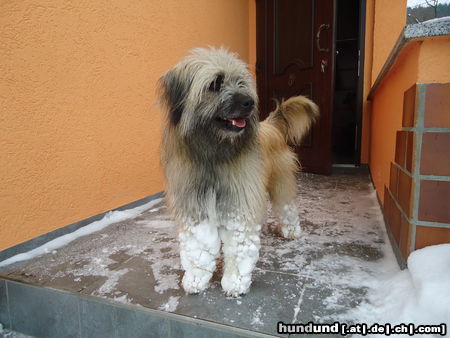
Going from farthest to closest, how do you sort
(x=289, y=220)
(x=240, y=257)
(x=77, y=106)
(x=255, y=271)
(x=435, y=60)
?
(x=77, y=106) → (x=289, y=220) → (x=255, y=271) → (x=240, y=257) → (x=435, y=60)

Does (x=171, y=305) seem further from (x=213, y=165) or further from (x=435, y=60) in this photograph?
(x=435, y=60)

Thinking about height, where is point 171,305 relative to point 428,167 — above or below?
below

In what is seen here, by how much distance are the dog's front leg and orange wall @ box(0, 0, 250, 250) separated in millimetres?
1269

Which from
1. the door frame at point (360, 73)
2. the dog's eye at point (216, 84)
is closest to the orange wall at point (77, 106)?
the dog's eye at point (216, 84)

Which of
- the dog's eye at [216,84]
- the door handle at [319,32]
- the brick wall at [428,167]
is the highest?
the door handle at [319,32]

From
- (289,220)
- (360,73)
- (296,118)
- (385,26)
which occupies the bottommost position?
(289,220)

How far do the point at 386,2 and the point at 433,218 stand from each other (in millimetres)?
3677

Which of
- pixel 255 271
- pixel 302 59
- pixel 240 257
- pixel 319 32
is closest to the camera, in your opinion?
pixel 240 257

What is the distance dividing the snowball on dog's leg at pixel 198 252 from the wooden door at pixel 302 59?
2.82 metres

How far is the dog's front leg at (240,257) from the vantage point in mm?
1363

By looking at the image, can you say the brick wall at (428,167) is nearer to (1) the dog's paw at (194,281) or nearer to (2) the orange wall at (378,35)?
(1) the dog's paw at (194,281)

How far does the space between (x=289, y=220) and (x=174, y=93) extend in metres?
1.12

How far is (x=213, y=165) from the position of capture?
52.9 inches

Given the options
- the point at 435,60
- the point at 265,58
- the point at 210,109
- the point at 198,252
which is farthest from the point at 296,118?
the point at 265,58
